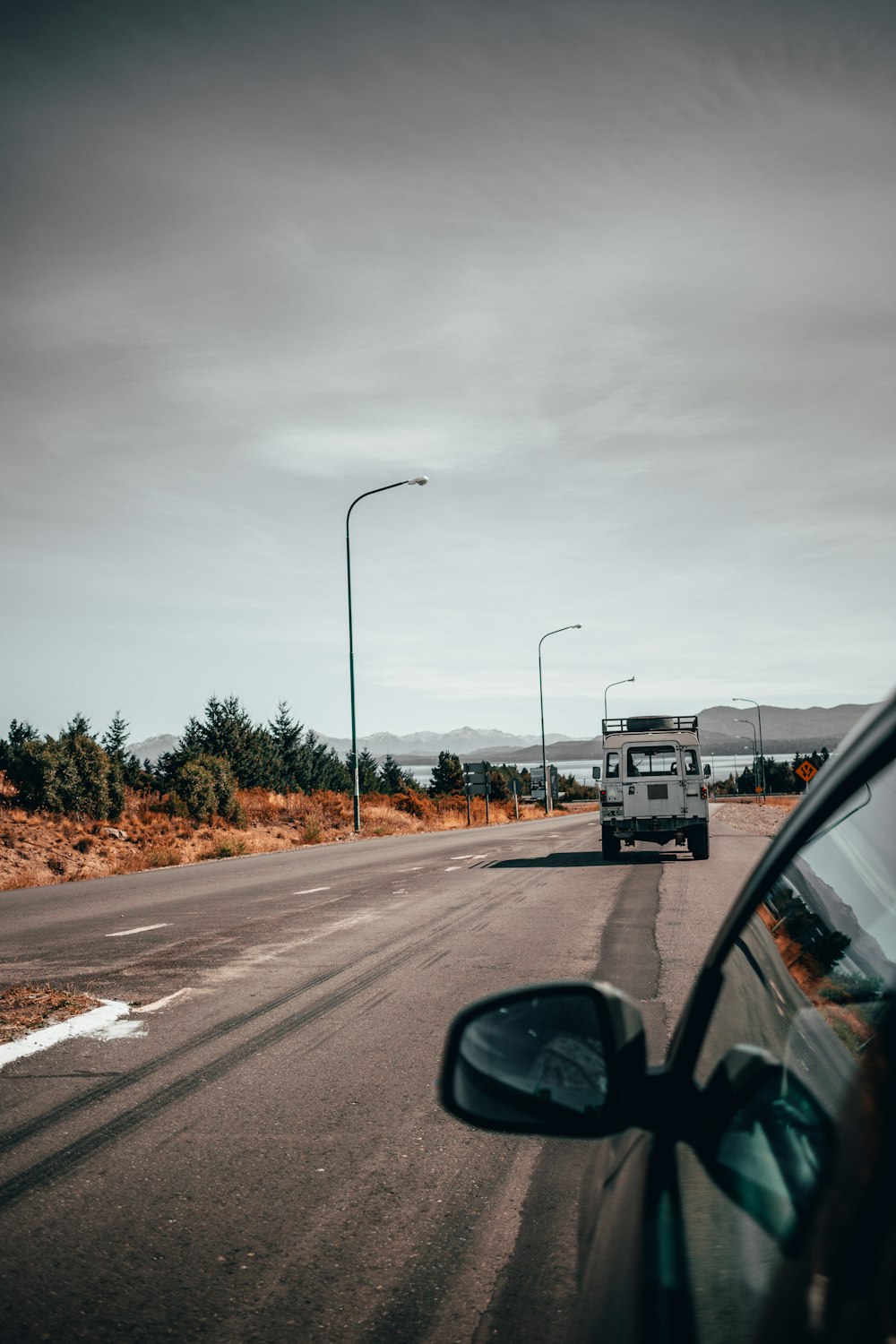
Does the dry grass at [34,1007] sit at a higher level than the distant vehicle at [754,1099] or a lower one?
lower

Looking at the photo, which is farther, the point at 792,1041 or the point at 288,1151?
the point at 288,1151

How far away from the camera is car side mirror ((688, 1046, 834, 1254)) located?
144 cm

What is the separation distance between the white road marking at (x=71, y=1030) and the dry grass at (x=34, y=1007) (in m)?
0.08

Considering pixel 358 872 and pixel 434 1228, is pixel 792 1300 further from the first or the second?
pixel 358 872

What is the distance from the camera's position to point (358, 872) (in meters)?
18.1

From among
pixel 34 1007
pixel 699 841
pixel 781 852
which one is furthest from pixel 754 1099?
pixel 699 841

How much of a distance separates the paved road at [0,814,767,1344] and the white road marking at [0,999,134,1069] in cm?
14

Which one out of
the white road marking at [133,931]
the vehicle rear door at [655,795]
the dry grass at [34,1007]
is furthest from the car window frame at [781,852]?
the vehicle rear door at [655,795]

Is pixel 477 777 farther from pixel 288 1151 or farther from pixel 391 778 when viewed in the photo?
pixel 391 778

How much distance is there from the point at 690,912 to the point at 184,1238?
9241mm

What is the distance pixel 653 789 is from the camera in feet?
63.4

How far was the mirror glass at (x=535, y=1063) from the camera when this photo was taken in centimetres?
184

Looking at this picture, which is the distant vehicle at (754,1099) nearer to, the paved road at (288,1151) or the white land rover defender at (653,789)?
the paved road at (288,1151)

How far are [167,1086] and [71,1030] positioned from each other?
59.7 inches
